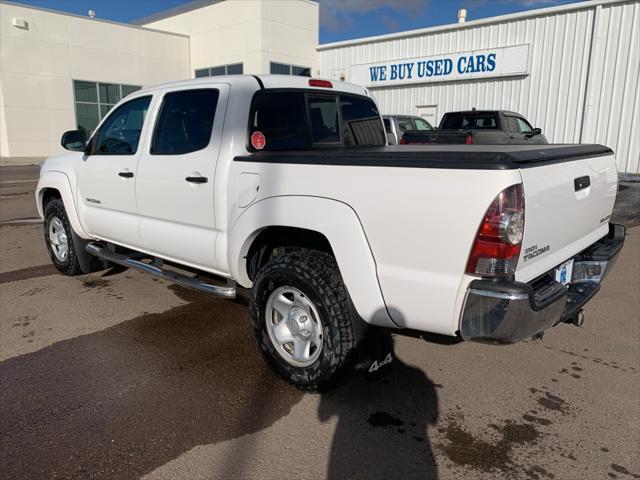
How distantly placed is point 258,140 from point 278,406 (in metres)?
1.79

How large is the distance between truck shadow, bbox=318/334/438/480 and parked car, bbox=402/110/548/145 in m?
8.52

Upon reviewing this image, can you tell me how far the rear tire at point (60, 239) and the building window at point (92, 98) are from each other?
22755 mm

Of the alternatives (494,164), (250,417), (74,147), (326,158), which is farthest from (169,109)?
(494,164)

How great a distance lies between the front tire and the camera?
3055 millimetres

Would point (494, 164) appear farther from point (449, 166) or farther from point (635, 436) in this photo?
point (635, 436)

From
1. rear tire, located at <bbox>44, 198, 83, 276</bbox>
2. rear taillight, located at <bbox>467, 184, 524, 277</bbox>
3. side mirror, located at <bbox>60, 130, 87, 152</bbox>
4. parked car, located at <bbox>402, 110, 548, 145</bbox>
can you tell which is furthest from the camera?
parked car, located at <bbox>402, 110, 548, 145</bbox>

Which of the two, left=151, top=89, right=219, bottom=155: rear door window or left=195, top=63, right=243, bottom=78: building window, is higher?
left=195, top=63, right=243, bottom=78: building window

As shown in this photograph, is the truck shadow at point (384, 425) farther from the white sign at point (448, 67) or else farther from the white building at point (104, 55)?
the white building at point (104, 55)

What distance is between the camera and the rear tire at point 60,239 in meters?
5.63

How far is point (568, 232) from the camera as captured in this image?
3102 mm

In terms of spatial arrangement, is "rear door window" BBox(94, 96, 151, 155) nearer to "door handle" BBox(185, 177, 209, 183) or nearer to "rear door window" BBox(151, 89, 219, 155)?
"rear door window" BBox(151, 89, 219, 155)

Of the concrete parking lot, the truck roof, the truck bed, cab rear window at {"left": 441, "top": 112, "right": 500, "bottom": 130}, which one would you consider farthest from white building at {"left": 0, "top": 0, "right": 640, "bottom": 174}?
the truck bed

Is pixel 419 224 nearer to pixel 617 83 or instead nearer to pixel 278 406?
pixel 278 406

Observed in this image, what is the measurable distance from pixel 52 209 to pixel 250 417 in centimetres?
395
